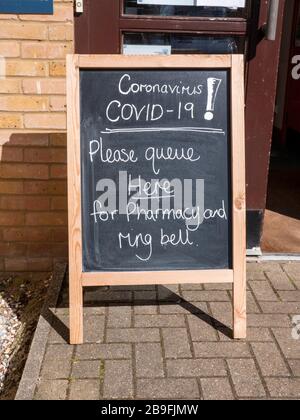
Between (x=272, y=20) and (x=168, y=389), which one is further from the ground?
(x=272, y=20)

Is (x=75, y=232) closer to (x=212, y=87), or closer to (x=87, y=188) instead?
(x=87, y=188)

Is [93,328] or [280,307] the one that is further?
[280,307]

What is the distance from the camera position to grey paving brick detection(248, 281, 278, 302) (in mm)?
3398

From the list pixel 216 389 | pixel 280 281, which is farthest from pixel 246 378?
pixel 280 281

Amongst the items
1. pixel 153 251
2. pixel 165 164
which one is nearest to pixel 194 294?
pixel 153 251

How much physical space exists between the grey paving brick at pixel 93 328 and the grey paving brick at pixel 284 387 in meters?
0.96

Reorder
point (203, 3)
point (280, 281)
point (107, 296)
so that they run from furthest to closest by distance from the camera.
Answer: point (280, 281), point (203, 3), point (107, 296)

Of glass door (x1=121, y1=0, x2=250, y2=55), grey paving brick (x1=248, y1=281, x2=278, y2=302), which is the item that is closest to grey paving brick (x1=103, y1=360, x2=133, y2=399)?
grey paving brick (x1=248, y1=281, x2=278, y2=302)

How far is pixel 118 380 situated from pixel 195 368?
1.34 feet

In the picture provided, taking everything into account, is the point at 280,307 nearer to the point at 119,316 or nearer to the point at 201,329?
the point at 201,329

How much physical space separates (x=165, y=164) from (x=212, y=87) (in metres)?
0.50

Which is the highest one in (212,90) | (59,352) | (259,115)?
(212,90)

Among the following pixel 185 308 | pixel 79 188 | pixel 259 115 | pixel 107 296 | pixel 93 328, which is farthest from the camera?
pixel 259 115

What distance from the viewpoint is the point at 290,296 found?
11.3 ft
